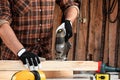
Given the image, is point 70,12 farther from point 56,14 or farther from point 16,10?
point 56,14

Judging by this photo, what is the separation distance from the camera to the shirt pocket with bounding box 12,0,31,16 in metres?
Result: 2.53

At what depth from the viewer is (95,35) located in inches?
194

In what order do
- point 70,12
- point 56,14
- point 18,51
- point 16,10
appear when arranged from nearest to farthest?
point 18,51
point 16,10
point 70,12
point 56,14

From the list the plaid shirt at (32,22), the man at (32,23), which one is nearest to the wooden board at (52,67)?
the man at (32,23)

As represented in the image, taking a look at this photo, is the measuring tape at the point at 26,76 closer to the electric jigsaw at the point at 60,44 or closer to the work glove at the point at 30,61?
the work glove at the point at 30,61

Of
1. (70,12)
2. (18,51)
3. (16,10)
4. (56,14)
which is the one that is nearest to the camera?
(18,51)

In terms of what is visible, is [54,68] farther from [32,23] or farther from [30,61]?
[32,23]

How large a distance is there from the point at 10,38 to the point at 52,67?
361 millimetres

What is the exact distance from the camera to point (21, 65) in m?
2.21

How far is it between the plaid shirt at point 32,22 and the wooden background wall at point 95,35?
205 cm

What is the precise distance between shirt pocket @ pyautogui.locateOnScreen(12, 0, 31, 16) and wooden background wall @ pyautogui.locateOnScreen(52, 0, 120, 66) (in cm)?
216

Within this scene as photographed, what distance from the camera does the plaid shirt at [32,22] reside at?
2541 millimetres

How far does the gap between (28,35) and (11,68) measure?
1.48 ft

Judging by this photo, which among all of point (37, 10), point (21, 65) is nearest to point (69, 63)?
point (21, 65)
